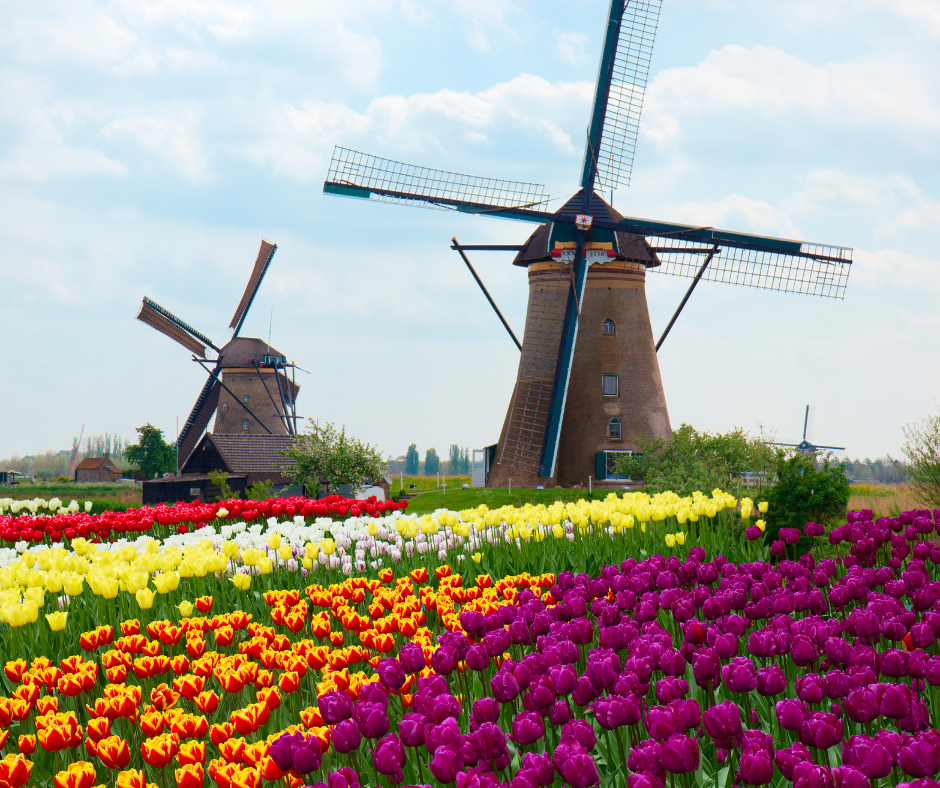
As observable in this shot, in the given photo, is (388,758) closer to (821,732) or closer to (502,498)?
(821,732)

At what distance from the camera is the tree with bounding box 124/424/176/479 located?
66.6 meters

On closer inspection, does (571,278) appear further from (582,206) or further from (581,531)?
(581,531)

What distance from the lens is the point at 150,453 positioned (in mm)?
66812

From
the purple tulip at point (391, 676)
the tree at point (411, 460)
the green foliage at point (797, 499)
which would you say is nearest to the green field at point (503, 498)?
the green foliage at point (797, 499)

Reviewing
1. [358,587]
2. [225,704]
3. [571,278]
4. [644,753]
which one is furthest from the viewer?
[571,278]

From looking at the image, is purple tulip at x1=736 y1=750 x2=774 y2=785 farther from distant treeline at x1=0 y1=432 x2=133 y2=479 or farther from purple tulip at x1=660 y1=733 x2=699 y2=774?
distant treeline at x1=0 y1=432 x2=133 y2=479

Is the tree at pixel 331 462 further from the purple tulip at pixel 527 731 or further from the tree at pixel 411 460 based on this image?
the tree at pixel 411 460

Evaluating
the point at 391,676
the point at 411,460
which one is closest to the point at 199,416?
the point at 391,676

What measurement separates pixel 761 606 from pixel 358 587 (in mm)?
2741

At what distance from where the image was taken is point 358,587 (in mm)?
6059

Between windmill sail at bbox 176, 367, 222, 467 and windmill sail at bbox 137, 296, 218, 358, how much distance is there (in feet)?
5.59

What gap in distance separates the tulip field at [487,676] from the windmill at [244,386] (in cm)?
3832

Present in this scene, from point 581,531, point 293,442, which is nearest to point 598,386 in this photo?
point 293,442

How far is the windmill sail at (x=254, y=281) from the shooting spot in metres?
46.1
